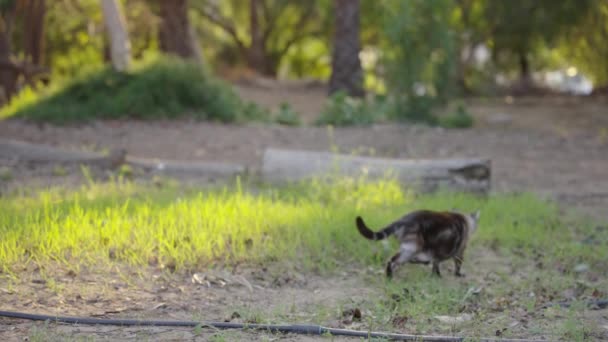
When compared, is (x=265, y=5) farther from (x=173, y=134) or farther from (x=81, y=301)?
(x=81, y=301)

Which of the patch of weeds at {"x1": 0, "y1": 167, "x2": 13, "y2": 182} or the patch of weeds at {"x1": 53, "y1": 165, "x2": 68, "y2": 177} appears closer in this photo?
the patch of weeds at {"x1": 0, "y1": 167, "x2": 13, "y2": 182}

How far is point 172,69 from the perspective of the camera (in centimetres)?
1434

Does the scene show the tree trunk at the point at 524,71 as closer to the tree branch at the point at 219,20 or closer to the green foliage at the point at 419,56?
the green foliage at the point at 419,56

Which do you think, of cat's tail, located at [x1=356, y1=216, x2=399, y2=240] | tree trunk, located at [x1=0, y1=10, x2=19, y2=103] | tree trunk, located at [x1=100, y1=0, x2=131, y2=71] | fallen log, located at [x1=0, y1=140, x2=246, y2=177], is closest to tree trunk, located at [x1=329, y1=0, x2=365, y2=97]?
tree trunk, located at [x1=100, y1=0, x2=131, y2=71]

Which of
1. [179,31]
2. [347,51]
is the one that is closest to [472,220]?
[347,51]

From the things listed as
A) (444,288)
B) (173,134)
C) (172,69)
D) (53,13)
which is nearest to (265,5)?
(53,13)

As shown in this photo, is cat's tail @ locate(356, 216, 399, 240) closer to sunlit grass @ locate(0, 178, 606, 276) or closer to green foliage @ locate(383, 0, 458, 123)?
Answer: sunlit grass @ locate(0, 178, 606, 276)

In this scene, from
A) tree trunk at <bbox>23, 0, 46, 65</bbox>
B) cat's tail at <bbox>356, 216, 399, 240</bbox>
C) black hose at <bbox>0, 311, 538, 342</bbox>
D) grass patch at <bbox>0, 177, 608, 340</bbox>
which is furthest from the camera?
tree trunk at <bbox>23, 0, 46, 65</bbox>

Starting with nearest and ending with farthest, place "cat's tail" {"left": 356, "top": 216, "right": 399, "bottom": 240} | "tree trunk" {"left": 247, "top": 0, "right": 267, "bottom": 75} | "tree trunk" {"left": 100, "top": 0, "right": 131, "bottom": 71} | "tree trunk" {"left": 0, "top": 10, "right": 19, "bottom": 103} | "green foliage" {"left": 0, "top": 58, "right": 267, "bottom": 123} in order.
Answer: "cat's tail" {"left": 356, "top": 216, "right": 399, "bottom": 240} < "green foliage" {"left": 0, "top": 58, "right": 267, "bottom": 123} < "tree trunk" {"left": 100, "top": 0, "right": 131, "bottom": 71} < "tree trunk" {"left": 0, "top": 10, "right": 19, "bottom": 103} < "tree trunk" {"left": 247, "top": 0, "right": 267, "bottom": 75}

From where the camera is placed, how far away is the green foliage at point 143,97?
545 inches

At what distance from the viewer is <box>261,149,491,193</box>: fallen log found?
8414 millimetres

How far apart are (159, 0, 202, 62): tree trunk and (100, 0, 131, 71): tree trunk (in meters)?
3.09

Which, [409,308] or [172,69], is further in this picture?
[172,69]

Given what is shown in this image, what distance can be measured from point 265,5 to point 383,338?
2250cm
